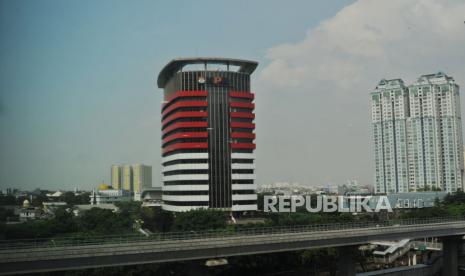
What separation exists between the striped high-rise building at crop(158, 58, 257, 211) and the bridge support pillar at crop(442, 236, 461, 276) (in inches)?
1084

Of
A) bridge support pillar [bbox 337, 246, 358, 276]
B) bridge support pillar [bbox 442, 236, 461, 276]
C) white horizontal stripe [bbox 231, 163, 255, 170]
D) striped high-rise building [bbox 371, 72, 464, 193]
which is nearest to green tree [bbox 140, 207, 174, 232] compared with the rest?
white horizontal stripe [bbox 231, 163, 255, 170]

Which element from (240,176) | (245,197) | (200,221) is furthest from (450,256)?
(240,176)

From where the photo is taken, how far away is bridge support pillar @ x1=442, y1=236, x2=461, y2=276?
32.8 metres

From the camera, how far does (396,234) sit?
97.7 feet

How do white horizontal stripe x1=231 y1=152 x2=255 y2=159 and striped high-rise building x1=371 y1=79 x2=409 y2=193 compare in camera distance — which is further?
striped high-rise building x1=371 y1=79 x2=409 y2=193

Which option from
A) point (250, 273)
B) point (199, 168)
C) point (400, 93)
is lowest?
point (250, 273)

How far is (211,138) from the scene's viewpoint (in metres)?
56.8

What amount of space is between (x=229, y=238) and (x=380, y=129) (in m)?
75.8

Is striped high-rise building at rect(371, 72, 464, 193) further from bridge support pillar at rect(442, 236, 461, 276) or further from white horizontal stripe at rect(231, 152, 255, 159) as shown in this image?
bridge support pillar at rect(442, 236, 461, 276)

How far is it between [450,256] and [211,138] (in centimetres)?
3139

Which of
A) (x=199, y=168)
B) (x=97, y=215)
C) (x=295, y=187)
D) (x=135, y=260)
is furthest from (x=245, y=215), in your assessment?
(x=295, y=187)

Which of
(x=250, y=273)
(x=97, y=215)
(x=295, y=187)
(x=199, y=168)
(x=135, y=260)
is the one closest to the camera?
(x=135, y=260)

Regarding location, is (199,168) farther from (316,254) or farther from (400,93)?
(400,93)

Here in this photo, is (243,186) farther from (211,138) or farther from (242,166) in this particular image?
(211,138)
